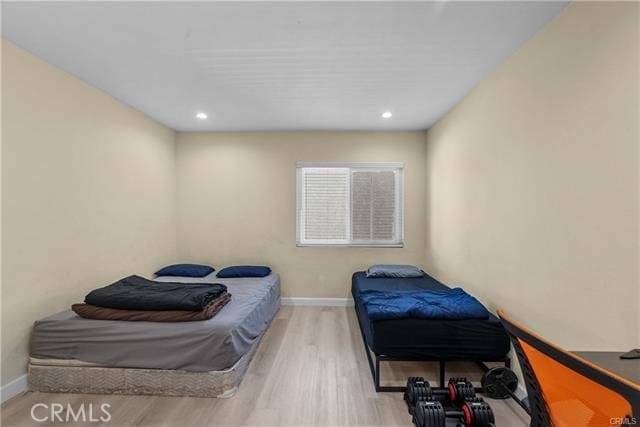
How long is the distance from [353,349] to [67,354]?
238 centimetres

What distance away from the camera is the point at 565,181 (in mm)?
1668

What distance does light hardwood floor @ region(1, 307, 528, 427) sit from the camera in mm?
1864

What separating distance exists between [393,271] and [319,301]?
3.94ft

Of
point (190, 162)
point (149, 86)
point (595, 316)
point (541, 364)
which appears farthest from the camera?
point (190, 162)

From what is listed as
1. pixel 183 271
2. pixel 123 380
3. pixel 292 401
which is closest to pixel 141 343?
pixel 123 380

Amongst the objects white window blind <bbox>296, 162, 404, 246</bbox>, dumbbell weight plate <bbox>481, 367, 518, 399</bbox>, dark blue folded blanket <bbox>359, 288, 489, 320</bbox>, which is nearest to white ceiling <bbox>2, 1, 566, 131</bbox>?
white window blind <bbox>296, 162, 404, 246</bbox>

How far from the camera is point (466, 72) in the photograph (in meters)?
2.45

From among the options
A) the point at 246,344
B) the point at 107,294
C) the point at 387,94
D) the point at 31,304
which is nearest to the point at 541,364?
the point at 246,344

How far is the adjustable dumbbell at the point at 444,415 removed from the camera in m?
1.60

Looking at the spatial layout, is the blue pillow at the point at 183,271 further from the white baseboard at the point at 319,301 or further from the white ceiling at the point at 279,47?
the white ceiling at the point at 279,47

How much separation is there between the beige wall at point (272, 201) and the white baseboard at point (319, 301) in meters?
0.06

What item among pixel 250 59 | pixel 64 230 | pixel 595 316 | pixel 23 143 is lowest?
pixel 595 316

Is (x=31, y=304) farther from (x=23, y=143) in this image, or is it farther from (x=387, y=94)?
(x=387, y=94)

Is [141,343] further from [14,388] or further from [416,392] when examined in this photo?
[416,392]
